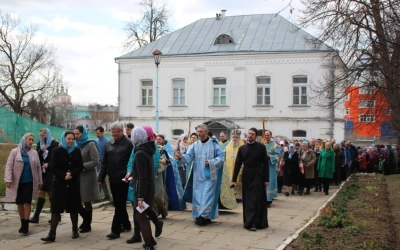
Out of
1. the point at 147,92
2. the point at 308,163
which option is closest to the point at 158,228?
the point at 308,163

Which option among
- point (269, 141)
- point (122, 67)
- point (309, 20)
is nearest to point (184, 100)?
point (122, 67)

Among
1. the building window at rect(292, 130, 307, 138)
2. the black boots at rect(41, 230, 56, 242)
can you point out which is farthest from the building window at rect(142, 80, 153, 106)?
the black boots at rect(41, 230, 56, 242)

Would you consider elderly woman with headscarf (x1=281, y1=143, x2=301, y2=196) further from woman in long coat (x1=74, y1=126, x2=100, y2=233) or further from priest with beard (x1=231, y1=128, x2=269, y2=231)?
woman in long coat (x1=74, y1=126, x2=100, y2=233)

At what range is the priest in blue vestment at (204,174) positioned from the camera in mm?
9625

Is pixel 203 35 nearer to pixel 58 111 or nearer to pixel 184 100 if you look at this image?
pixel 184 100

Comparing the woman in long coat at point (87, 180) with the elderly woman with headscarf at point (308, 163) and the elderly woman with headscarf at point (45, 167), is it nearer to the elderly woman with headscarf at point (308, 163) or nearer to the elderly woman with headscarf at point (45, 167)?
the elderly woman with headscarf at point (45, 167)

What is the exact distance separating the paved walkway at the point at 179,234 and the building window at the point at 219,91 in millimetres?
22704

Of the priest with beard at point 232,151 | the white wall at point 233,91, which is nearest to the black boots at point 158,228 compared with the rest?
the priest with beard at point 232,151

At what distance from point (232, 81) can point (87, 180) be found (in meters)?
25.3

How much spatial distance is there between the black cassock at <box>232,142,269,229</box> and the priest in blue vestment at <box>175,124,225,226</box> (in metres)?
0.58

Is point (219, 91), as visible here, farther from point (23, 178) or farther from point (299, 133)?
point (23, 178)

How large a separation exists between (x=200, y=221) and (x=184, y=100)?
25408 mm

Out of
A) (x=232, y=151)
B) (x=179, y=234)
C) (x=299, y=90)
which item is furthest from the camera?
(x=299, y=90)

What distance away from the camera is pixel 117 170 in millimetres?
8242
